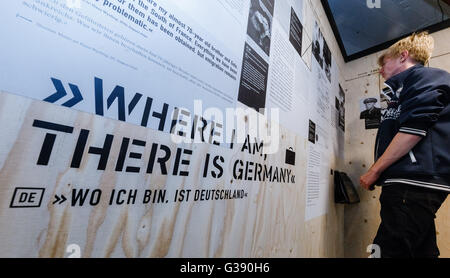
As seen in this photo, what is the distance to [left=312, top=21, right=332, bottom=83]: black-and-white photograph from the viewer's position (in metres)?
1.49

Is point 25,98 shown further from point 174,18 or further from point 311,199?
point 311,199

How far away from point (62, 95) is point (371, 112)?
2495mm

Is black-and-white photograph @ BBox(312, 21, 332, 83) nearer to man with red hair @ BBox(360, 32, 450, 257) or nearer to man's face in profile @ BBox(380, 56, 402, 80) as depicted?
man's face in profile @ BBox(380, 56, 402, 80)

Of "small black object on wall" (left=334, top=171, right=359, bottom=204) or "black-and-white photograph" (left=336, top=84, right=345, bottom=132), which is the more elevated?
"black-and-white photograph" (left=336, top=84, right=345, bottom=132)

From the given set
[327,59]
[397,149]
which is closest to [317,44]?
[327,59]

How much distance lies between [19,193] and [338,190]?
1982mm

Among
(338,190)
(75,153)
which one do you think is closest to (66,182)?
(75,153)

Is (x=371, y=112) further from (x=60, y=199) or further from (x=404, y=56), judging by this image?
(x=60, y=199)

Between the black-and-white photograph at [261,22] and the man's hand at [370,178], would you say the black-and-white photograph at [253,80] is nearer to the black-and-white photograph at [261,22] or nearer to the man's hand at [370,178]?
the black-and-white photograph at [261,22]

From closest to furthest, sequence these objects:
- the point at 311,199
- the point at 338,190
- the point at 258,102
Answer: the point at 258,102 < the point at 311,199 < the point at 338,190

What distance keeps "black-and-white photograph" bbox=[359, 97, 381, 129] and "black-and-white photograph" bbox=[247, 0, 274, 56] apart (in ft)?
5.67

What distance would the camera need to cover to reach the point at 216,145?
2.14 feet

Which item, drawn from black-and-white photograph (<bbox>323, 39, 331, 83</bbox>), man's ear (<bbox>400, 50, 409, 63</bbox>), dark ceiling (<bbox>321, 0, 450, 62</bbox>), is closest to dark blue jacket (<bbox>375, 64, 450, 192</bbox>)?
man's ear (<bbox>400, 50, 409, 63</bbox>)

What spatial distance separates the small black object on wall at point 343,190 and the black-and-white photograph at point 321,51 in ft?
2.94
